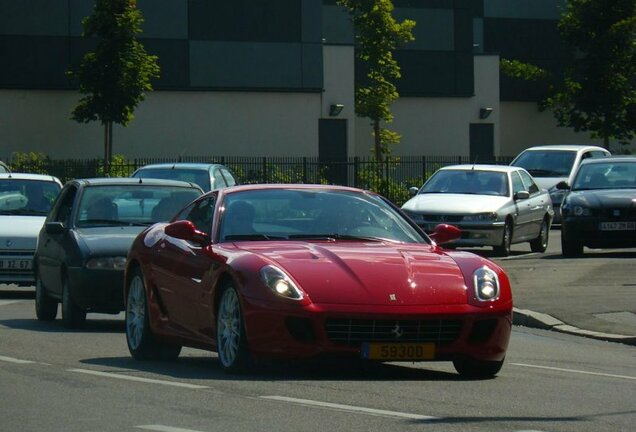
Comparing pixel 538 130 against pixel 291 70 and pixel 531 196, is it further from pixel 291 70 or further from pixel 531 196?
pixel 531 196

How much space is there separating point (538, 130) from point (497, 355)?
51.2 meters

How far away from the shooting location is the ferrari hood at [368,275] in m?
10.7

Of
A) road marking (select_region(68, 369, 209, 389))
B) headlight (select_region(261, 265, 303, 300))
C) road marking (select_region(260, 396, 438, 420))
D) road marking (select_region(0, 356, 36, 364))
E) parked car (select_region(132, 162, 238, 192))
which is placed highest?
parked car (select_region(132, 162, 238, 192))

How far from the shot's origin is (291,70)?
50.5m

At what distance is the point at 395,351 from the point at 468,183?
1800cm

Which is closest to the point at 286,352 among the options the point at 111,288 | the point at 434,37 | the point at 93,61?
the point at 111,288

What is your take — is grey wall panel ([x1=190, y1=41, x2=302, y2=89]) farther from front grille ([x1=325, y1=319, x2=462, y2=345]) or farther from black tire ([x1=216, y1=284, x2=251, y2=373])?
front grille ([x1=325, y1=319, x2=462, y2=345])

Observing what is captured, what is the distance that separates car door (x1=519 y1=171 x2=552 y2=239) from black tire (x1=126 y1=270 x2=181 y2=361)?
1593 cm

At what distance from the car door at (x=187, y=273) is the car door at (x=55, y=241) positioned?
13.5 ft

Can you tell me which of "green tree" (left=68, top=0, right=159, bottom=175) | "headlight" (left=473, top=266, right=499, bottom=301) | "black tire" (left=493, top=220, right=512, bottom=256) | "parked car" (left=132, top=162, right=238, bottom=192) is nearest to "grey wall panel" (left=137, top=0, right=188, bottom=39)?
"green tree" (left=68, top=0, right=159, bottom=175)

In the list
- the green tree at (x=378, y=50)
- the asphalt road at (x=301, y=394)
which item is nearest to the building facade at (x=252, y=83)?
the green tree at (x=378, y=50)

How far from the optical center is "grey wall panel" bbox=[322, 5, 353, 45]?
177ft

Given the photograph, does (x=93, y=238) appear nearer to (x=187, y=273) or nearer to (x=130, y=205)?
(x=130, y=205)

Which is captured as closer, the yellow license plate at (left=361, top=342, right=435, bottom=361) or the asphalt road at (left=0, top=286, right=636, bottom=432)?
the asphalt road at (left=0, top=286, right=636, bottom=432)
